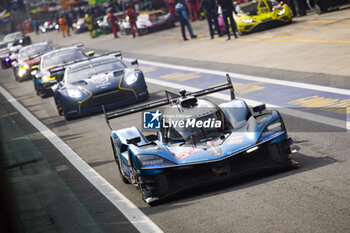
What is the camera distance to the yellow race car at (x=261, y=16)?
2825 cm

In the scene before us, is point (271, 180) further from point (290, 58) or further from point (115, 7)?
point (115, 7)

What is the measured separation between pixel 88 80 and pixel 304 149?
28.2ft

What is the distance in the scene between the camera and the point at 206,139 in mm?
9234

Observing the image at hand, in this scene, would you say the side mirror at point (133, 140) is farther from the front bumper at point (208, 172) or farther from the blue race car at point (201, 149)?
the front bumper at point (208, 172)

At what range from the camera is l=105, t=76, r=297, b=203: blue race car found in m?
A: 8.44

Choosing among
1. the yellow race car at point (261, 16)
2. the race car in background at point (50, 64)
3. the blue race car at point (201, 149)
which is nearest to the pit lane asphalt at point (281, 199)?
the blue race car at point (201, 149)

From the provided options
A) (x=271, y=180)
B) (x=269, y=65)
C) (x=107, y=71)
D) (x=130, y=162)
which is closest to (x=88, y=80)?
(x=107, y=71)

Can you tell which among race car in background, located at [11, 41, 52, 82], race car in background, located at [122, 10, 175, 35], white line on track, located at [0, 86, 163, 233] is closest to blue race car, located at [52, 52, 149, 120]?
white line on track, located at [0, 86, 163, 233]

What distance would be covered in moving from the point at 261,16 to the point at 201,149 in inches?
810

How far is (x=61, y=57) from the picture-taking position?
23.1m

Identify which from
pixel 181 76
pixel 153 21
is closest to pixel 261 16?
pixel 181 76

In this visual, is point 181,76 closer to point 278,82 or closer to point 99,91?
point 99,91

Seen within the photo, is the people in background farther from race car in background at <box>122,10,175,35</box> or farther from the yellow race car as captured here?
the yellow race car

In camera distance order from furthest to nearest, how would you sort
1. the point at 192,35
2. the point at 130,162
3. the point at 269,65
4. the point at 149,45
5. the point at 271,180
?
the point at 149,45
the point at 192,35
the point at 269,65
the point at 130,162
the point at 271,180
